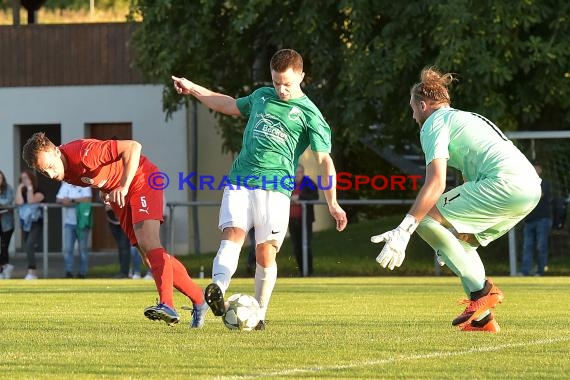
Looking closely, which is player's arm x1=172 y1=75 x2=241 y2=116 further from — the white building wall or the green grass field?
the white building wall

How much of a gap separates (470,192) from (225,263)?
70.8 inches

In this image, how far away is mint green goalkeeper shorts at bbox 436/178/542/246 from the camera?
10.1 m

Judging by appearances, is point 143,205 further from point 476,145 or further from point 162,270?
point 476,145

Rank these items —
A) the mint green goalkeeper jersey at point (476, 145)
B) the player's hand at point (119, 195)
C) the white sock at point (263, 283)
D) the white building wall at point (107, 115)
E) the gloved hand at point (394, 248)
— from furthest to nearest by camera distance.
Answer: the white building wall at point (107, 115) < the white sock at point (263, 283) < the player's hand at point (119, 195) < the mint green goalkeeper jersey at point (476, 145) < the gloved hand at point (394, 248)

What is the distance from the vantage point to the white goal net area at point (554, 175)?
24.0 meters

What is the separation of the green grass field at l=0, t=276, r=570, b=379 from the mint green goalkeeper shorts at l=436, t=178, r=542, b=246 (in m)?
0.78

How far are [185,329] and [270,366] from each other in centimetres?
270

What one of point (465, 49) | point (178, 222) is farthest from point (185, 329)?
point (178, 222)

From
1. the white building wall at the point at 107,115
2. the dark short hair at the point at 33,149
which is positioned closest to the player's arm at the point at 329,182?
the dark short hair at the point at 33,149

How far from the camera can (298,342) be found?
9641mm

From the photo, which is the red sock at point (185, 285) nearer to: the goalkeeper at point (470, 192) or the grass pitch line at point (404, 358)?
the goalkeeper at point (470, 192)

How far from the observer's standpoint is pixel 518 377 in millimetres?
7730

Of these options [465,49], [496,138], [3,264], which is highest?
[465,49]

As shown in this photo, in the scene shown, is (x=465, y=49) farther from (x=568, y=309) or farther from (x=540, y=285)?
(x=568, y=309)
